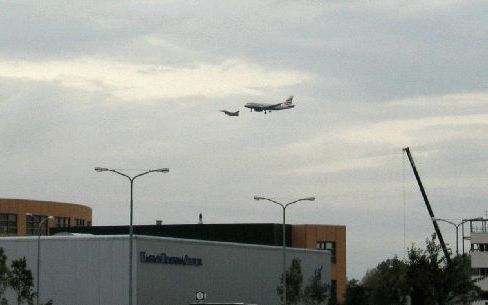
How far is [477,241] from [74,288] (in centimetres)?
11482

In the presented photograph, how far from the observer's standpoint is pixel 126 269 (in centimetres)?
9662

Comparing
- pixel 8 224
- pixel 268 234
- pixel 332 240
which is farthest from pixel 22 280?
pixel 8 224

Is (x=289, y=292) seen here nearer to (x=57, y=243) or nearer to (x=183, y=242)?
(x=183, y=242)

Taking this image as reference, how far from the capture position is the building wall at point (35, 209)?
172500 millimetres

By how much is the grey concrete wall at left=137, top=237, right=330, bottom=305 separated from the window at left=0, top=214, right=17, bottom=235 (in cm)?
5495

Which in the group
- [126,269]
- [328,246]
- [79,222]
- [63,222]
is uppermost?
[79,222]

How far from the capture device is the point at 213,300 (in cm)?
11081

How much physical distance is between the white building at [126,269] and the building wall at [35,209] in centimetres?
6371

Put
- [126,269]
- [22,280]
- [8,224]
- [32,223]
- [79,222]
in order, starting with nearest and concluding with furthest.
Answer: [22,280] → [126,269] → [8,224] → [32,223] → [79,222]

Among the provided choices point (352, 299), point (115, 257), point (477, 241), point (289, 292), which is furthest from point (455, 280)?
point (477, 241)

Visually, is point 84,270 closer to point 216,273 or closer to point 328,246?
point 216,273

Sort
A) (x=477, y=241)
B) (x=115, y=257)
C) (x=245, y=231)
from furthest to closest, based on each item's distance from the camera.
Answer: (x=477, y=241), (x=245, y=231), (x=115, y=257)

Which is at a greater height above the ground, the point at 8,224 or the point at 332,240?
the point at 8,224

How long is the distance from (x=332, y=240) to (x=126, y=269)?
226 feet
